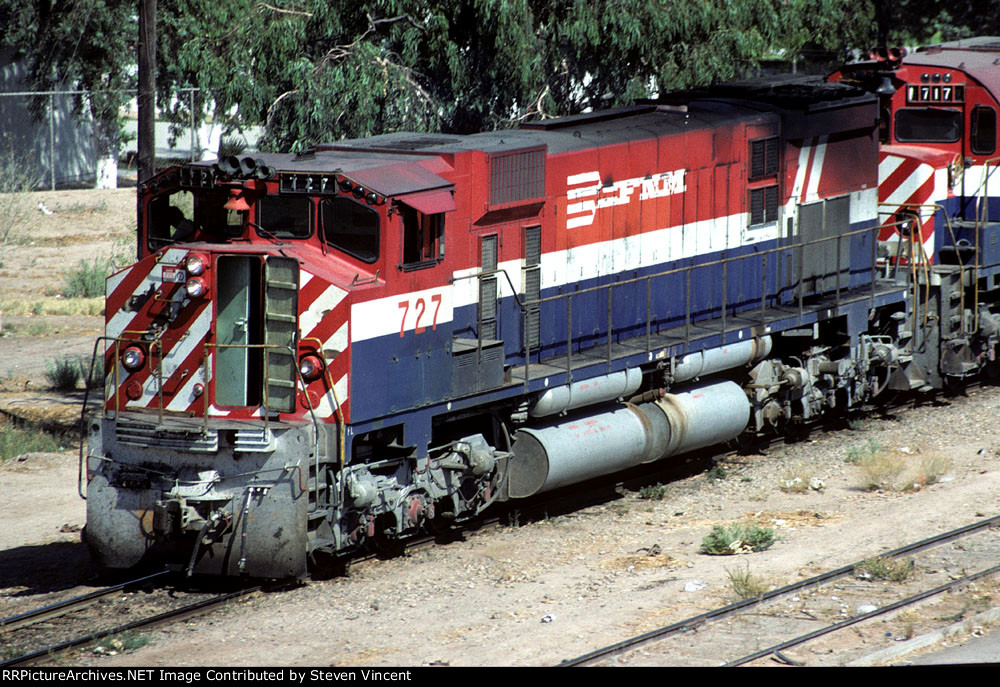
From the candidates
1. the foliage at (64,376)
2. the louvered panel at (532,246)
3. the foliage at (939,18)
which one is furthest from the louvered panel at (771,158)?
the foliage at (939,18)

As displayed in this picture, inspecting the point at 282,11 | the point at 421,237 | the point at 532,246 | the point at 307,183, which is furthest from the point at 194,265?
the point at 282,11

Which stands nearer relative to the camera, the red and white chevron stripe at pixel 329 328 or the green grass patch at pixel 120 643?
the green grass patch at pixel 120 643

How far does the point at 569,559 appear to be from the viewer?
11.6 m

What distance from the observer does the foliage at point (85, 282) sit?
25.9 meters

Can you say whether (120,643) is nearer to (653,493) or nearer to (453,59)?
(653,493)

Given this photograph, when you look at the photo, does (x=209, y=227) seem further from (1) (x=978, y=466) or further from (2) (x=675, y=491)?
(1) (x=978, y=466)

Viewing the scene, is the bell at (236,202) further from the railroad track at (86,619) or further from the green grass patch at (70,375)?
the green grass patch at (70,375)

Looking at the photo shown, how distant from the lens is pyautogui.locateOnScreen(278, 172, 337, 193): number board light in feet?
33.9

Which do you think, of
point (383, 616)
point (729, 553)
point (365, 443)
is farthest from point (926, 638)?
point (365, 443)

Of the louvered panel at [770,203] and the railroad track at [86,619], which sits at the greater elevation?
the louvered panel at [770,203]

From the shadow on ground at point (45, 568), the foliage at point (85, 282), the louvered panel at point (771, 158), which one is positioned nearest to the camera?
the shadow on ground at point (45, 568)

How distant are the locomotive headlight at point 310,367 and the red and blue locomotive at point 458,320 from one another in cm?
3

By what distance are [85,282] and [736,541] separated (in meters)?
17.7

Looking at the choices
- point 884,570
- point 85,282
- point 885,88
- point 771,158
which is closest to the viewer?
point 884,570
